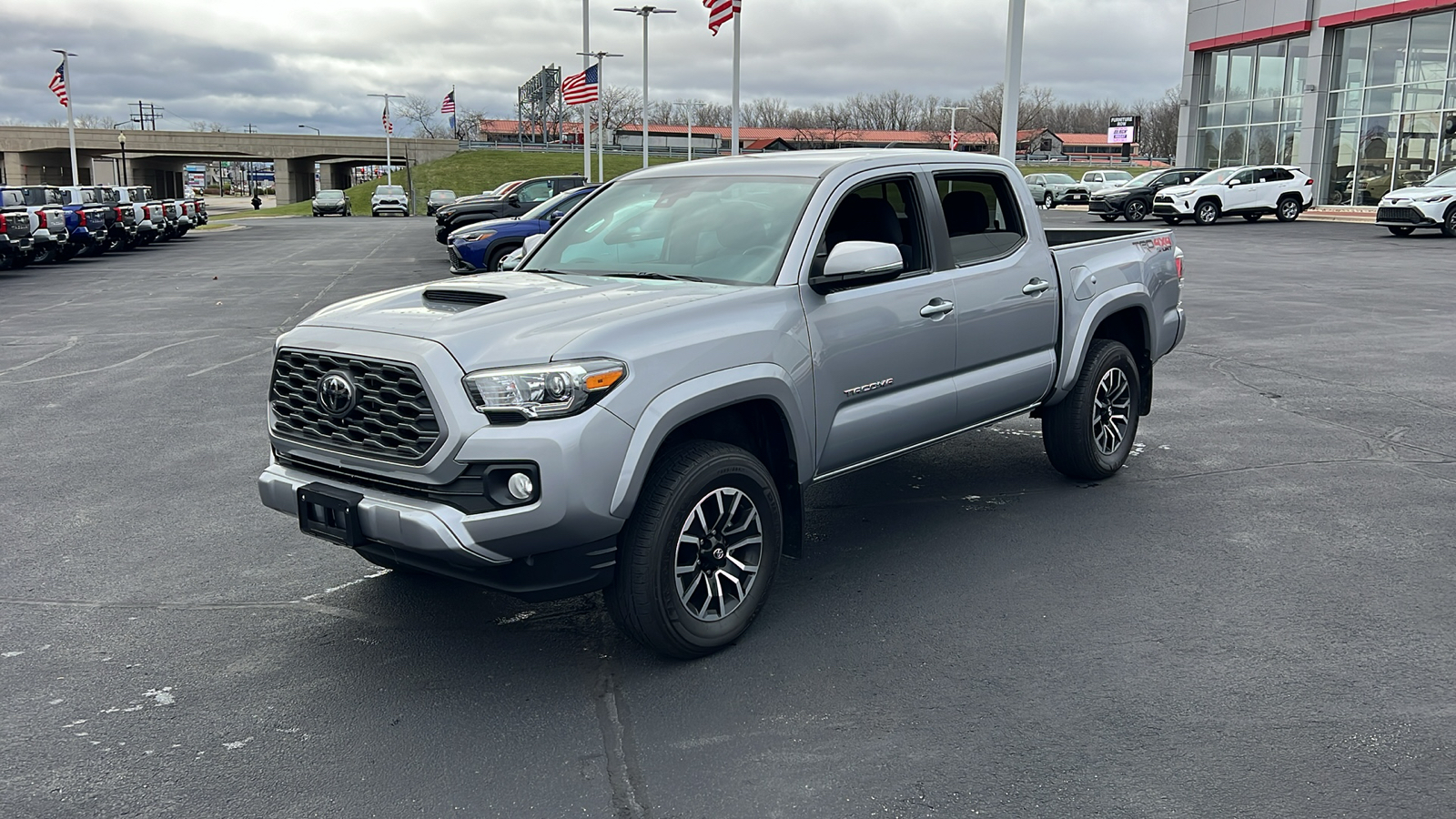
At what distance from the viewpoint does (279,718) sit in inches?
152

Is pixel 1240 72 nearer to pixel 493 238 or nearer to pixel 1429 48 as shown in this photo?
pixel 1429 48

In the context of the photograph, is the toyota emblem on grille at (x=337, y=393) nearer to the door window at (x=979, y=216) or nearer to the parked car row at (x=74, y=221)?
the door window at (x=979, y=216)

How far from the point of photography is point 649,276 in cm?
495

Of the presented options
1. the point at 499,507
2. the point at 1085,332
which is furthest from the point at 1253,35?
the point at 499,507

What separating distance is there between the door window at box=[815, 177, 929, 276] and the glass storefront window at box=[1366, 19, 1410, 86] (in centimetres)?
4024

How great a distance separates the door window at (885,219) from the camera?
525 centimetres

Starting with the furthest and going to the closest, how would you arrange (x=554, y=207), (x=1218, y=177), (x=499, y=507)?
(x=1218, y=177), (x=554, y=207), (x=499, y=507)

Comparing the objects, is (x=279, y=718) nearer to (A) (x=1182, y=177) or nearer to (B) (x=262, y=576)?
(B) (x=262, y=576)

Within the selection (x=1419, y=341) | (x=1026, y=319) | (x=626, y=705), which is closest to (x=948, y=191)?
(x=1026, y=319)

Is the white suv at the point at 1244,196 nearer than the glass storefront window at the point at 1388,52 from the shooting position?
Yes

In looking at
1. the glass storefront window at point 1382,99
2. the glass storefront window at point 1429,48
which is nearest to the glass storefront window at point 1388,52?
the glass storefront window at point 1382,99

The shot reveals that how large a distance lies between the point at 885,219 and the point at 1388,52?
135 ft

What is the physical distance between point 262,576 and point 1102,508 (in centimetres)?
433

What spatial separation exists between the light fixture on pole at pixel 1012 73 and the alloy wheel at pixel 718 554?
40.6 feet
